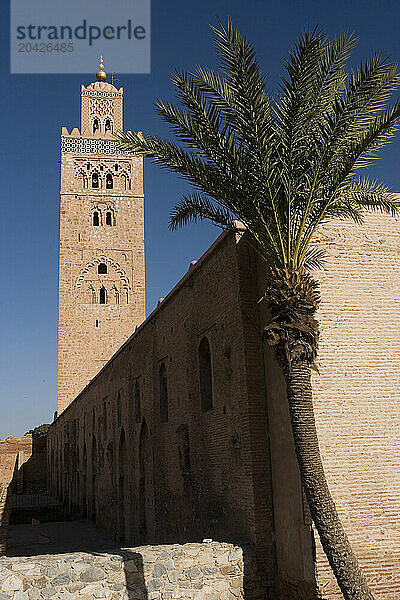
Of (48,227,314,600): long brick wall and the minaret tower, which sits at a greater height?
the minaret tower

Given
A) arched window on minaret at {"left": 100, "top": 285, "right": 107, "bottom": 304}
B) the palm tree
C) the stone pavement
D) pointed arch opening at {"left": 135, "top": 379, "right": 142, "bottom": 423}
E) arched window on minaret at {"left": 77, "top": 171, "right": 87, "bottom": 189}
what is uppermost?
arched window on minaret at {"left": 77, "top": 171, "right": 87, "bottom": 189}

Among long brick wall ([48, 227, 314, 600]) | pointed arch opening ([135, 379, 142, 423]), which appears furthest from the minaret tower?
pointed arch opening ([135, 379, 142, 423])

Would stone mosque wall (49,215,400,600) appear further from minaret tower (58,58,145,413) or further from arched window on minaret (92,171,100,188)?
arched window on minaret (92,171,100,188)

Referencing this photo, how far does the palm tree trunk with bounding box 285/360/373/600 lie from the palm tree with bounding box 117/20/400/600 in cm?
1

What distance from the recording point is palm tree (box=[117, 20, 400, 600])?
638 centimetres

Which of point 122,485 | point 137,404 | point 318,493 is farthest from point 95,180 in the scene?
point 318,493

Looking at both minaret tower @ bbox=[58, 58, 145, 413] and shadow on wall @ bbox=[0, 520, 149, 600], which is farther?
minaret tower @ bbox=[58, 58, 145, 413]

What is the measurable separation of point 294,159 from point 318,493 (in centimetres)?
368

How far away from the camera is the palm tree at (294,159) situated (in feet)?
20.9

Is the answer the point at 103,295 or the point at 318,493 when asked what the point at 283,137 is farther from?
the point at 103,295

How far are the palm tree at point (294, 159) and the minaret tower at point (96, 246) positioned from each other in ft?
79.5

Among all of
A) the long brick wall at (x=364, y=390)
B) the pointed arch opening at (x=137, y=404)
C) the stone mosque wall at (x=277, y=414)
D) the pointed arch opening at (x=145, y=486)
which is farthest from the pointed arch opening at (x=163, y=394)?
the long brick wall at (x=364, y=390)

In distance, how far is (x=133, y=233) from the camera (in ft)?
111

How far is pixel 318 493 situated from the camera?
614 centimetres
